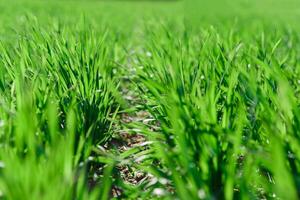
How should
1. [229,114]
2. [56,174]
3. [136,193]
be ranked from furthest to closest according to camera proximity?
[229,114] → [136,193] → [56,174]

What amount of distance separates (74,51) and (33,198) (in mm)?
1303

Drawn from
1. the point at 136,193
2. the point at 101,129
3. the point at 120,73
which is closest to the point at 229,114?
the point at 136,193

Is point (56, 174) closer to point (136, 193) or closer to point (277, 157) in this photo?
point (136, 193)

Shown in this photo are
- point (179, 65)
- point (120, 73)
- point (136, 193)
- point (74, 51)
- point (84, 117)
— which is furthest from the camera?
point (120, 73)

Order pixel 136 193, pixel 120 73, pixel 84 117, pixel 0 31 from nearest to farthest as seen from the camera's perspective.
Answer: pixel 136 193 < pixel 84 117 < pixel 120 73 < pixel 0 31

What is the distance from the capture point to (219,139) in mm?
1526

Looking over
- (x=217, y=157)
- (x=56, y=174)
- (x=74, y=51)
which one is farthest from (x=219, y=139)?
(x=74, y=51)

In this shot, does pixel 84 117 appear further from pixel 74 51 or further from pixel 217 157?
pixel 217 157

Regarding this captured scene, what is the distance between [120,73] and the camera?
2.85 meters

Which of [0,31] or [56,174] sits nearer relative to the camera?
[56,174]

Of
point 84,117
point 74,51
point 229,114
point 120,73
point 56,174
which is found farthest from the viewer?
point 120,73

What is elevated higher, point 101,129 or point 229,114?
point 229,114

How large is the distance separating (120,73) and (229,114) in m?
1.25

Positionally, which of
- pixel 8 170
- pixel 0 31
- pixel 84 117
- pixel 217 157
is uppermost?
pixel 8 170
